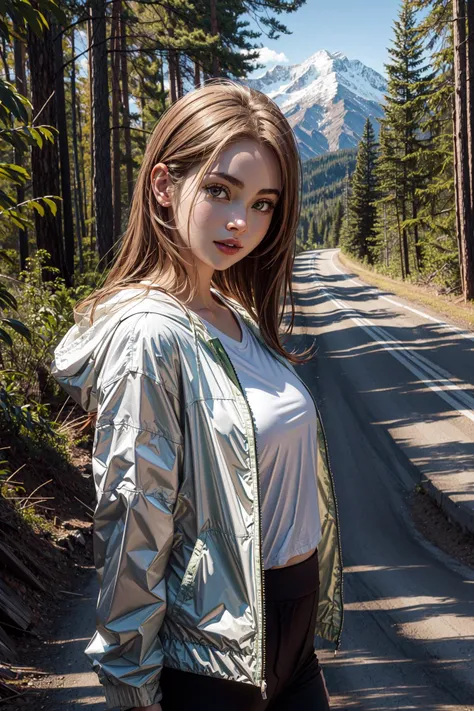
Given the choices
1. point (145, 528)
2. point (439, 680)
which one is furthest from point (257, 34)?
point (145, 528)

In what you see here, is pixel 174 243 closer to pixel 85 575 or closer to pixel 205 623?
pixel 205 623

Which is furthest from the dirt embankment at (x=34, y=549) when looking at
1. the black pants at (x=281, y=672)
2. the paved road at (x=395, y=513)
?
the black pants at (x=281, y=672)

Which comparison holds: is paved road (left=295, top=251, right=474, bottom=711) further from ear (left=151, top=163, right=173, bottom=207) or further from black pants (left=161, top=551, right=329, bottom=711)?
ear (left=151, top=163, right=173, bottom=207)

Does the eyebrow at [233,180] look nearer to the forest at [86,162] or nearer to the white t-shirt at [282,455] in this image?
the white t-shirt at [282,455]

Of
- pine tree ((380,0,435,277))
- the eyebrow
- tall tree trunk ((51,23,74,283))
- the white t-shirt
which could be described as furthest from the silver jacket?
pine tree ((380,0,435,277))

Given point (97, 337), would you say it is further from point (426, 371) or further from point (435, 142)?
point (435, 142)

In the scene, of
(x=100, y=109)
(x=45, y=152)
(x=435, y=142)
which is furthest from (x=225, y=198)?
(x=435, y=142)

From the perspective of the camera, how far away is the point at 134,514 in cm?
131

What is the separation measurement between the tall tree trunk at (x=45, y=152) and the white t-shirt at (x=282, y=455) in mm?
7242

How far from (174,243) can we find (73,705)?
2.86 meters

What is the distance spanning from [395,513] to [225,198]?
19.0ft

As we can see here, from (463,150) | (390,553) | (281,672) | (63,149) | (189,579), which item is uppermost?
(63,149)

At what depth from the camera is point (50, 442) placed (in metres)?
6.18

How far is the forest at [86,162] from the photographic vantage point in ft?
13.1
